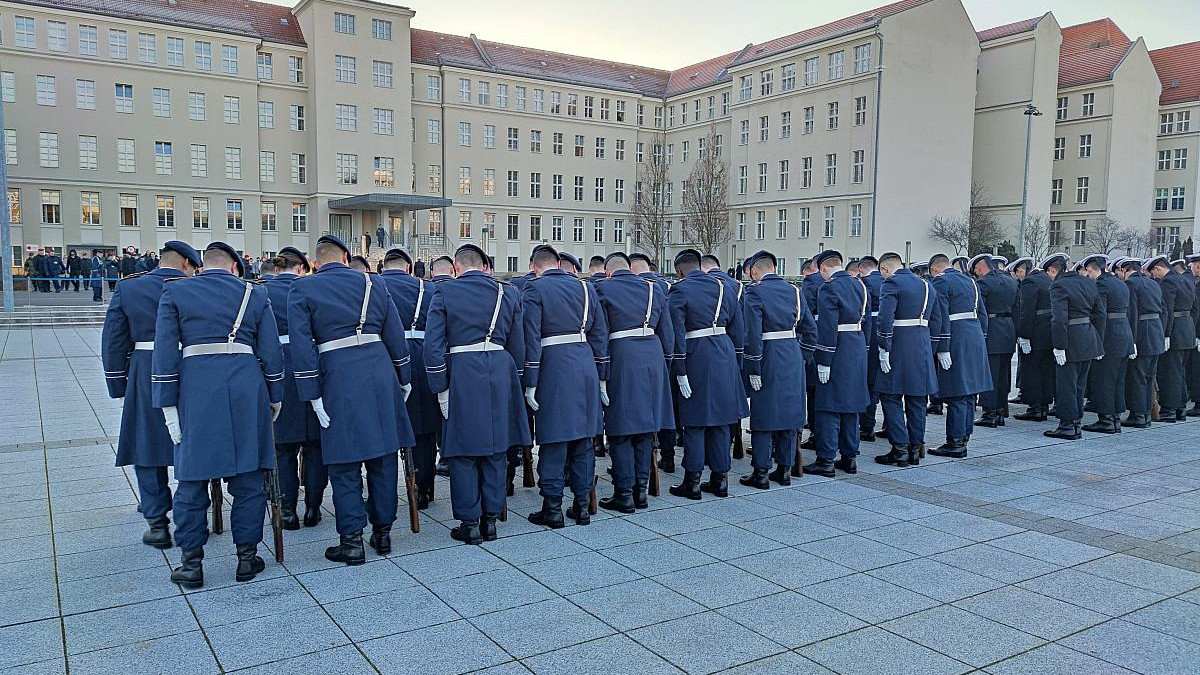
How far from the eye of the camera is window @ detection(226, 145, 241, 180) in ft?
162

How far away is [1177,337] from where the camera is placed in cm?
1139

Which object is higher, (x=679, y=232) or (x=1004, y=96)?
(x=1004, y=96)

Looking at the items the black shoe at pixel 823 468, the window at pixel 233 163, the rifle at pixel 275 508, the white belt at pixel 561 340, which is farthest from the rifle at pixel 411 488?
the window at pixel 233 163

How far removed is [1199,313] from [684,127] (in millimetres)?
55608

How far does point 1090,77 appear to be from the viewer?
56.0m

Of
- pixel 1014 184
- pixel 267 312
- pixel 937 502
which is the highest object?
pixel 1014 184

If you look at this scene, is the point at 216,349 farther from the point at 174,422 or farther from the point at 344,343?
the point at 344,343

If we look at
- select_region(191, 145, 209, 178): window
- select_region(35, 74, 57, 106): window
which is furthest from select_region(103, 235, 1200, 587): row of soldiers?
select_region(35, 74, 57, 106): window

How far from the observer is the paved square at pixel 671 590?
413 cm

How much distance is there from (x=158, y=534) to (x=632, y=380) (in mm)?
3552

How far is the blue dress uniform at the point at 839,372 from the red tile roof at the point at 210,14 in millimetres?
48922

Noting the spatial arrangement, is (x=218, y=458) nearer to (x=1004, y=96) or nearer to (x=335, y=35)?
(x=335, y=35)

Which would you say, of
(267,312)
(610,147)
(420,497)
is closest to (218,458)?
(267,312)

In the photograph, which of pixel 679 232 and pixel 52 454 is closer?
pixel 52 454
